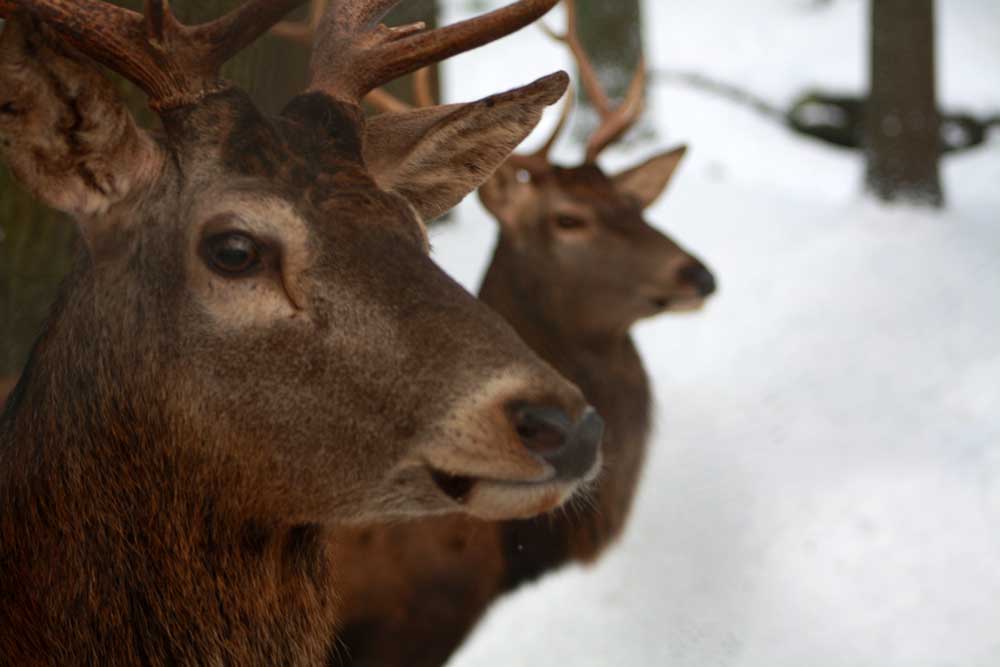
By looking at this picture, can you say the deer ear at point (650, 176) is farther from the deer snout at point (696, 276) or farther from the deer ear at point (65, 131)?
the deer ear at point (65, 131)

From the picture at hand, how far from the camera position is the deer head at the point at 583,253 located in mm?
4879

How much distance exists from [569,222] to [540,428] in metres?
2.97

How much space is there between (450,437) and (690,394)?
494cm

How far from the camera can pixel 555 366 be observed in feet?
15.0

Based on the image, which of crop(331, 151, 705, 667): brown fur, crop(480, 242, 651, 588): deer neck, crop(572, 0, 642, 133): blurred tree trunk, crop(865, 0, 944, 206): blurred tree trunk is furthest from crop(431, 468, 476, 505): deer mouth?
crop(572, 0, 642, 133): blurred tree trunk

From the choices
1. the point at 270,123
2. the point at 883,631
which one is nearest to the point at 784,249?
the point at 883,631

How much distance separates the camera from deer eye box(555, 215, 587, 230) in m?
4.97

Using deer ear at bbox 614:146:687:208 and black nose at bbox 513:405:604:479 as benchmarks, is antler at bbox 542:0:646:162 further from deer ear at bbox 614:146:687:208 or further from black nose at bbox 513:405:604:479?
black nose at bbox 513:405:604:479

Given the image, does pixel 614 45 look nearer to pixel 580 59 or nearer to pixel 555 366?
pixel 580 59

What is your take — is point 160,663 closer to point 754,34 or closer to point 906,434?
point 906,434

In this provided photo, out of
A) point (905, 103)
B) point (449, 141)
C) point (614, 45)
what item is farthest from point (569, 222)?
point (614, 45)

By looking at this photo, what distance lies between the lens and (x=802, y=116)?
13109mm

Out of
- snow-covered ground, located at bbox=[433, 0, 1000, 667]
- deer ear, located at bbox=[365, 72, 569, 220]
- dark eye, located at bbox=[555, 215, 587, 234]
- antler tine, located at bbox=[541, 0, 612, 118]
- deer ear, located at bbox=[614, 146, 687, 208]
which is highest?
deer ear, located at bbox=[365, 72, 569, 220]

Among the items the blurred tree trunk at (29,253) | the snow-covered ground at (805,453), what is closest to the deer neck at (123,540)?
the blurred tree trunk at (29,253)
